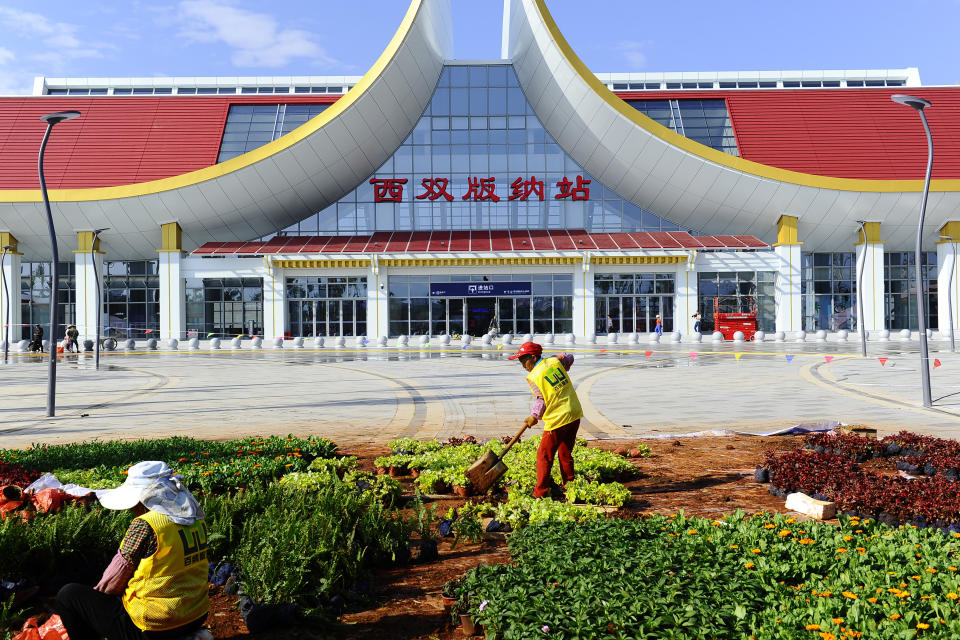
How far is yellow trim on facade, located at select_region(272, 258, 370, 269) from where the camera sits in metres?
37.9

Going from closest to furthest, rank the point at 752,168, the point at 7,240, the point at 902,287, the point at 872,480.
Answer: the point at 872,480
the point at 752,168
the point at 7,240
the point at 902,287

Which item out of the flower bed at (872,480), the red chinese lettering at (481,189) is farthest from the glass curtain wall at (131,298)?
the flower bed at (872,480)

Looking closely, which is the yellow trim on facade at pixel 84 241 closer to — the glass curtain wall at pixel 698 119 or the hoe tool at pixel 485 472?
the glass curtain wall at pixel 698 119

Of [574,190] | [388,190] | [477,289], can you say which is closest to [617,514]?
[477,289]

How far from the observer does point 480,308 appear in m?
39.4

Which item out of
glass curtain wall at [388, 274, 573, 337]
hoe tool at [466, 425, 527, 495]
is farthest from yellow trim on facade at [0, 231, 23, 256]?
hoe tool at [466, 425, 527, 495]

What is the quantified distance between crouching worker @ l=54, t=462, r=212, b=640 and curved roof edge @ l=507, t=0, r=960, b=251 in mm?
36256

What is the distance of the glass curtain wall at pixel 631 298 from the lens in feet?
128

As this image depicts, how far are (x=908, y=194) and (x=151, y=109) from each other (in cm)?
4440

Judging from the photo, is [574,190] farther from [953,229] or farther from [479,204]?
[953,229]

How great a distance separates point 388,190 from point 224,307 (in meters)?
11.8

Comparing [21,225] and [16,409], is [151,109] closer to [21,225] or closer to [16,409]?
[21,225]

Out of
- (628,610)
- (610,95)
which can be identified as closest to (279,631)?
(628,610)

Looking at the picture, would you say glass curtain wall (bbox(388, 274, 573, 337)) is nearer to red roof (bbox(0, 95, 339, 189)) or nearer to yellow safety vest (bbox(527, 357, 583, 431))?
red roof (bbox(0, 95, 339, 189))
